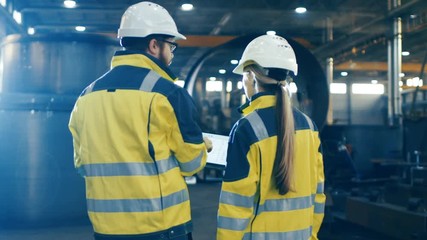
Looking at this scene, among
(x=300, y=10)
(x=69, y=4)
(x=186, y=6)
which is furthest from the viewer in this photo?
(x=300, y=10)

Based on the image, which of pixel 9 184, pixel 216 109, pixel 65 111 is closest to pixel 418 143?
pixel 216 109

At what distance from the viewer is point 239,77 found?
672 cm

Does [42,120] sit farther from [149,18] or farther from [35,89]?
[149,18]

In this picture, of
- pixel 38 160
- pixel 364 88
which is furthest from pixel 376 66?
pixel 38 160

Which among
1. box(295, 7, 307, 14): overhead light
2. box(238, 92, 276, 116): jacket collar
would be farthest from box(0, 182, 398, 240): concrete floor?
box(295, 7, 307, 14): overhead light

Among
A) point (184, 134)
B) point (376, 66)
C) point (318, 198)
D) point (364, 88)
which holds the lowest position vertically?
point (318, 198)

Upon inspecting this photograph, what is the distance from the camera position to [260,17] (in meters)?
13.3

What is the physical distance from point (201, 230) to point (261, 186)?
2.12 m

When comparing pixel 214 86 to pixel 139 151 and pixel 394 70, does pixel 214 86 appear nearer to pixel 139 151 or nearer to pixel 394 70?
pixel 139 151

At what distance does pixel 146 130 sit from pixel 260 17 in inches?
468

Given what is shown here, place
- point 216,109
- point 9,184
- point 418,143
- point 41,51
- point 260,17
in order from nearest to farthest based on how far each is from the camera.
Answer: point 9,184 < point 41,51 < point 418,143 < point 216,109 < point 260,17

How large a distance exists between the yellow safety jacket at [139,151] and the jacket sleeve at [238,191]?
140 millimetres

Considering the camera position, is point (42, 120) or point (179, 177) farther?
point (42, 120)

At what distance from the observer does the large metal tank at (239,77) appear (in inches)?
228
